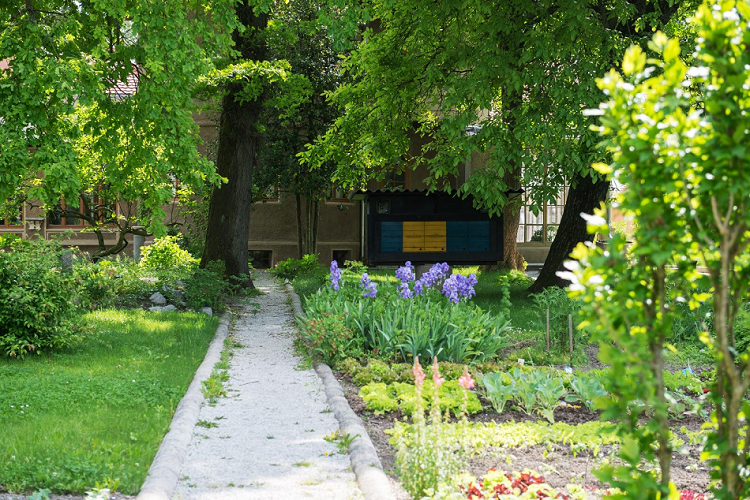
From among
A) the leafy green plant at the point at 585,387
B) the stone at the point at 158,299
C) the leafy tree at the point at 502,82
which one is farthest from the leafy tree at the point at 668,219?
the stone at the point at 158,299

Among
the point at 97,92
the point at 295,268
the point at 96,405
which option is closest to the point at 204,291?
the point at 97,92

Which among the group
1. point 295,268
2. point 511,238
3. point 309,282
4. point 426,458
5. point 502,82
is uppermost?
point 502,82

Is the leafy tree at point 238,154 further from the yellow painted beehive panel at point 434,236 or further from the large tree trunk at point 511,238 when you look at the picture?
the large tree trunk at point 511,238

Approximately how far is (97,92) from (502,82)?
21.9 feet

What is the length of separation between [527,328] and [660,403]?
8733 millimetres

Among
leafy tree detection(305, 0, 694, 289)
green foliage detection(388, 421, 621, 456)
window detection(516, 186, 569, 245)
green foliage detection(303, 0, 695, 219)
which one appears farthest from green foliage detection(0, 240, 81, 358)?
window detection(516, 186, 569, 245)

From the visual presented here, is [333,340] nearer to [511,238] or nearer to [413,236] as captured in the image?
[413,236]

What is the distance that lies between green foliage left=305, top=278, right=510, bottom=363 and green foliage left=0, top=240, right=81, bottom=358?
292 cm

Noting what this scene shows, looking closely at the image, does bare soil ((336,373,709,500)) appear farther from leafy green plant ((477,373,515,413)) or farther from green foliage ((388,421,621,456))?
leafy green plant ((477,373,515,413))

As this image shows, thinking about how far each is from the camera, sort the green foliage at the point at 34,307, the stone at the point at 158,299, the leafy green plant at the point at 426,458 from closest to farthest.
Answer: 1. the leafy green plant at the point at 426,458
2. the green foliage at the point at 34,307
3. the stone at the point at 158,299

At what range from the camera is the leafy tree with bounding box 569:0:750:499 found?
265 cm

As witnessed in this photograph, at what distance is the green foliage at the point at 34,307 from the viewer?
8438 mm

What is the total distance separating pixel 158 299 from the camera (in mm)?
13375

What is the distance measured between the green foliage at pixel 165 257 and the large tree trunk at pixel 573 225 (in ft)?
27.2
